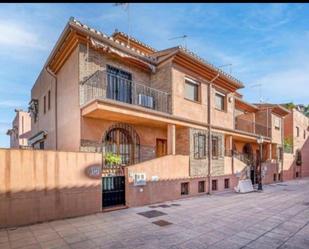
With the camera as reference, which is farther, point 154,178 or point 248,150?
point 248,150

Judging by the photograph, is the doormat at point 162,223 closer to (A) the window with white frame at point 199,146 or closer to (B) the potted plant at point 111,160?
(B) the potted plant at point 111,160

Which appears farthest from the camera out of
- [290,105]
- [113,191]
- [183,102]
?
[290,105]

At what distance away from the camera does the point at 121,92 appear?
1237 cm

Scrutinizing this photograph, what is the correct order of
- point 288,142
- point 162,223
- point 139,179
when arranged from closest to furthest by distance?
point 162,223 < point 139,179 < point 288,142

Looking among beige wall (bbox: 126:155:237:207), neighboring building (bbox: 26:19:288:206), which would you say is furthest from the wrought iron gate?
neighboring building (bbox: 26:19:288:206)

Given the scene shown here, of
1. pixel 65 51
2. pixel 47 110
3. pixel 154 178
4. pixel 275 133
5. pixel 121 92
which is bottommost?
pixel 154 178

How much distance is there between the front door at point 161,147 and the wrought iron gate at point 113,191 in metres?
4.30

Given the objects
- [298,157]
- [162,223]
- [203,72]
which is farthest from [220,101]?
[298,157]

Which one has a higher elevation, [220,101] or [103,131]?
[220,101]

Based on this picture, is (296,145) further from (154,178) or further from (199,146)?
(154,178)

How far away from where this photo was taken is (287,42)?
6293 millimetres

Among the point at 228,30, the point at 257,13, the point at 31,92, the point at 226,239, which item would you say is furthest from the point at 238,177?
the point at 31,92

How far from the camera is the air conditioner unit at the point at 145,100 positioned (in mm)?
13125

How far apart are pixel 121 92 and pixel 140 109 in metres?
2.02
